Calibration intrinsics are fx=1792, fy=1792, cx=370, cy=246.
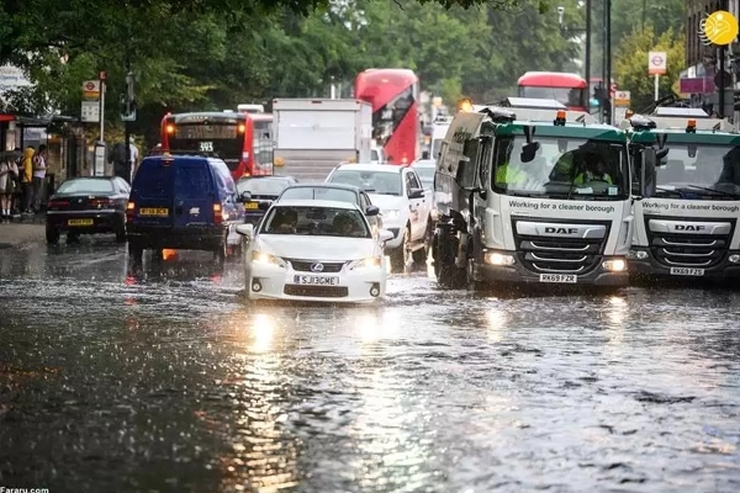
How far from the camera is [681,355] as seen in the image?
17234 mm

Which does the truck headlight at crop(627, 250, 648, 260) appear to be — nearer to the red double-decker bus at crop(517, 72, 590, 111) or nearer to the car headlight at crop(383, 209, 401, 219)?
the car headlight at crop(383, 209, 401, 219)

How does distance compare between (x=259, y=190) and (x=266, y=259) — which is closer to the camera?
(x=266, y=259)

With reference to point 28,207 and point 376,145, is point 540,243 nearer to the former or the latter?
point 28,207

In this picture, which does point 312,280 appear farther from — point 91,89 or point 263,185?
point 91,89

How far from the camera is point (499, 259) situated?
2564cm

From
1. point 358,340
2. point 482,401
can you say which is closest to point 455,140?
point 358,340

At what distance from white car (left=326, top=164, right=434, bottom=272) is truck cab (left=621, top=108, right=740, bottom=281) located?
483cm

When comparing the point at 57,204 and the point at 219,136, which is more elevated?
the point at 219,136

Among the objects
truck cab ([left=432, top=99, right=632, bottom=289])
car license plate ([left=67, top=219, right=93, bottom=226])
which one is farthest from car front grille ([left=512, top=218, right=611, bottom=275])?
car license plate ([left=67, top=219, right=93, bottom=226])

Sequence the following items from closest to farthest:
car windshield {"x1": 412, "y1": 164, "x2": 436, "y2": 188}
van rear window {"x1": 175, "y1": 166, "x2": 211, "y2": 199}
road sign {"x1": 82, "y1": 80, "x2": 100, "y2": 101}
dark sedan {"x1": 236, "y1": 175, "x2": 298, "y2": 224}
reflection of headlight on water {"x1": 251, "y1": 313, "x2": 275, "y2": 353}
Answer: reflection of headlight on water {"x1": 251, "y1": 313, "x2": 275, "y2": 353}
van rear window {"x1": 175, "y1": 166, "x2": 211, "y2": 199}
dark sedan {"x1": 236, "y1": 175, "x2": 298, "y2": 224}
car windshield {"x1": 412, "y1": 164, "x2": 436, "y2": 188}
road sign {"x1": 82, "y1": 80, "x2": 100, "y2": 101}


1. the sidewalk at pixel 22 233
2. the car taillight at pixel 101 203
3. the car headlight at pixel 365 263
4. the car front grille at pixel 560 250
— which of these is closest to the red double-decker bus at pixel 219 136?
the sidewalk at pixel 22 233

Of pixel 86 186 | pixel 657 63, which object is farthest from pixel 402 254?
pixel 657 63

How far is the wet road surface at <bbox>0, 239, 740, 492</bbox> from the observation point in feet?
33.5

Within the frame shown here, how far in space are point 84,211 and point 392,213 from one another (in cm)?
840
